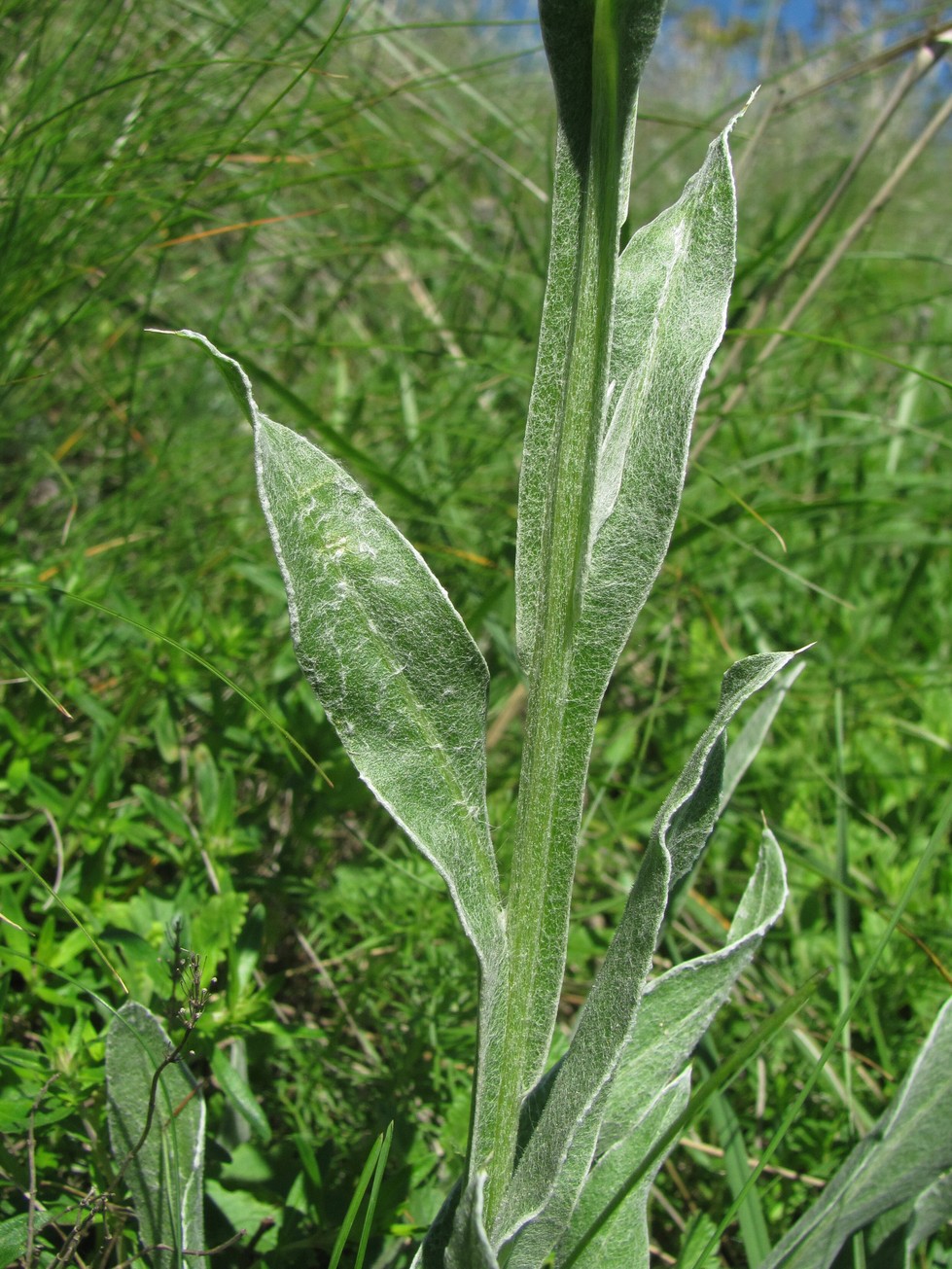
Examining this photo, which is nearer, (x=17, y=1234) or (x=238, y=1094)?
(x=17, y=1234)

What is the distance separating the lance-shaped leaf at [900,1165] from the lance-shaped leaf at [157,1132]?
542mm

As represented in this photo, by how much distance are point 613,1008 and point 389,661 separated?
335 millimetres

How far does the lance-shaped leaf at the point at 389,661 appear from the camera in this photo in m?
0.90

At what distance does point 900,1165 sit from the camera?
1032mm

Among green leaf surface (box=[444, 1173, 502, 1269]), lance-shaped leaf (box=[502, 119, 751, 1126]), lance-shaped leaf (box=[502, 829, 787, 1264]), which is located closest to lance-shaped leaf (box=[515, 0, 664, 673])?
lance-shaped leaf (box=[502, 119, 751, 1126])

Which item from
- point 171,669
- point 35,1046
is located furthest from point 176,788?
point 35,1046

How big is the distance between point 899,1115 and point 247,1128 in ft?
2.22

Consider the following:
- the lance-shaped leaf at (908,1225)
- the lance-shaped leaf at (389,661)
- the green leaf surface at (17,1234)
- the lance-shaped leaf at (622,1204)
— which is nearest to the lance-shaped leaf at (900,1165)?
the lance-shaped leaf at (908,1225)

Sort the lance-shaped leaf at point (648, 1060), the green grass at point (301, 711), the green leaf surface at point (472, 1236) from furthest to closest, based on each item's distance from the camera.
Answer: the green grass at point (301, 711) → the lance-shaped leaf at point (648, 1060) → the green leaf surface at point (472, 1236)

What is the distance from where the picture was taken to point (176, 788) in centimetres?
163

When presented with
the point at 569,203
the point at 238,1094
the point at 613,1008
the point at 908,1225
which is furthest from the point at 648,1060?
the point at 569,203

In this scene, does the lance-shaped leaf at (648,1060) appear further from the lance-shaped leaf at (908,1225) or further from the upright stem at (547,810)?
the lance-shaped leaf at (908,1225)

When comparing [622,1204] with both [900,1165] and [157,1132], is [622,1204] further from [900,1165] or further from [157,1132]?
[157,1132]

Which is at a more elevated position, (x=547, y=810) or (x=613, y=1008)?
(x=547, y=810)
